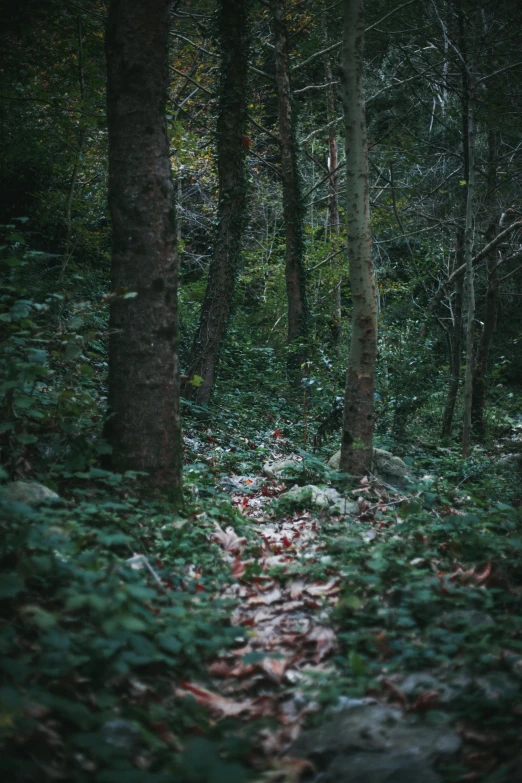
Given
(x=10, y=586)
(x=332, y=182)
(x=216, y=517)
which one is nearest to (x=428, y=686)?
(x=10, y=586)

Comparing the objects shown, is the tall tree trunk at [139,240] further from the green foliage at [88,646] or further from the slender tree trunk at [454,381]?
the slender tree trunk at [454,381]

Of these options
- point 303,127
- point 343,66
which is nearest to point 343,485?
point 343,66

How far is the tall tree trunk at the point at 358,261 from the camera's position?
603 cm

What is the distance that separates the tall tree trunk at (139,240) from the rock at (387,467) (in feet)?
10.3

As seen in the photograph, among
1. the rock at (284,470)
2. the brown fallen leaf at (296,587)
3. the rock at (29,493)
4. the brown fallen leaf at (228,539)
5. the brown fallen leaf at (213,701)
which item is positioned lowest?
the brown fallen leaf at (213,701)

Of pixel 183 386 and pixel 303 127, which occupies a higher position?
pixel 303 127

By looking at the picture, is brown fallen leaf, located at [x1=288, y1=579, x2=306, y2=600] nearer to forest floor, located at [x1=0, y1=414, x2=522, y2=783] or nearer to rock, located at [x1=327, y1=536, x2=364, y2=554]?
forest floor, located at [x1=0, y1=414, x2=522, y2=783]

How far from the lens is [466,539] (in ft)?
11.9

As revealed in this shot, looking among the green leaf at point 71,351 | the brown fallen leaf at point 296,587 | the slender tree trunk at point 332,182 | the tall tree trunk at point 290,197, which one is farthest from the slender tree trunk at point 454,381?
the green leaf at point 71,351

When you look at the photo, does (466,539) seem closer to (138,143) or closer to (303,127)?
(138,143)

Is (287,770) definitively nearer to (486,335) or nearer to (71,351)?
(71,351)

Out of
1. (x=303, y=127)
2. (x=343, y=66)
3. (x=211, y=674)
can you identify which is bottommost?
(x=211, y=674)

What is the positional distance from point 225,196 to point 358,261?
14.3 ft

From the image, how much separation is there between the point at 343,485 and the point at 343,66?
4.47 m
